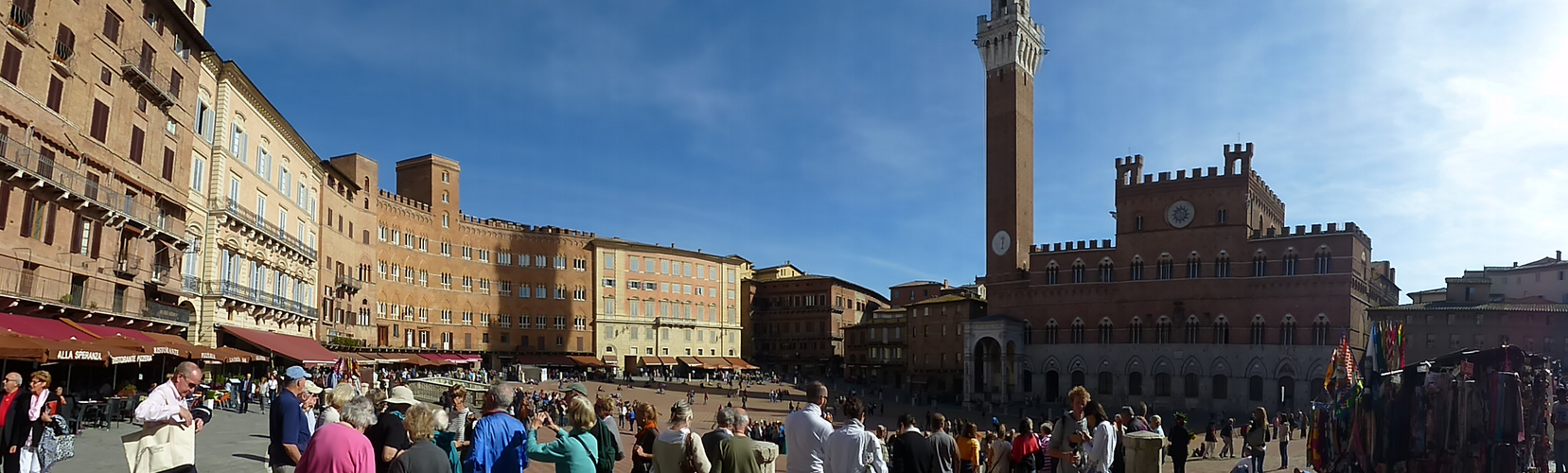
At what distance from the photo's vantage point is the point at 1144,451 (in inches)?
404

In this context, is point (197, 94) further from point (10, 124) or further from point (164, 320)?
point (10, 124)

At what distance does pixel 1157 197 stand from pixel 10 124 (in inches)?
2031

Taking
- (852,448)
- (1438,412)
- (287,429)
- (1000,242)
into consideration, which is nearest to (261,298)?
(287,429)

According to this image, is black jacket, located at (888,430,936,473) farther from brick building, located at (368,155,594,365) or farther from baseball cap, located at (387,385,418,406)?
brick building, located at (368,155,594,365)

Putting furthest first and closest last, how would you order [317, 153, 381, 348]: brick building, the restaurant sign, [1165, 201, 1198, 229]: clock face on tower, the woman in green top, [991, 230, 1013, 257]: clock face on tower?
[991, 230, 1013, 257]: clock face on tower
[1165, 201, 1198, 229]: clock face on tower
[317, 153, 381, 348]: brick building
the restaurant sign
the woman in green top

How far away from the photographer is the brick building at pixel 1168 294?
166 feet

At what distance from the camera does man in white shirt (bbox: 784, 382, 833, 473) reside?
7930mm

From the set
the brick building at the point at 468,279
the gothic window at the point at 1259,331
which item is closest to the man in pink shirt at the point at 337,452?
the gothic window at the point at 1259,331

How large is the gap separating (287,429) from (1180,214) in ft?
179

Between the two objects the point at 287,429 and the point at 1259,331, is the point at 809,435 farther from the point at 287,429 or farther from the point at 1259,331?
the point at 1259,331

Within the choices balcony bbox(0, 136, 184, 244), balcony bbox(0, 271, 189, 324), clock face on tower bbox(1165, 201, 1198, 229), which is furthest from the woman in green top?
clock face on tower bbox(1165, 201, 1198, 229)

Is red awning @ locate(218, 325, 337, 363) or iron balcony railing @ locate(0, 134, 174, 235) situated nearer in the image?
iron balcony railing @ locate(0, 134, 174, 235)

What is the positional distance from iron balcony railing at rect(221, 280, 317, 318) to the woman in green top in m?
32.1

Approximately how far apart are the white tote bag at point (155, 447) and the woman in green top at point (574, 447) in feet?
10.5
